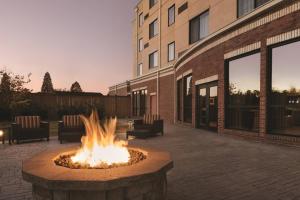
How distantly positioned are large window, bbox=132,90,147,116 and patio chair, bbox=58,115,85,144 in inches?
582

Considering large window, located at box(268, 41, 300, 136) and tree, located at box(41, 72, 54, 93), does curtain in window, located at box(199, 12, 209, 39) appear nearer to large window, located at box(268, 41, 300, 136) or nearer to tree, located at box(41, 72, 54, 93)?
large window, located at box(268, 41, 300, 136)

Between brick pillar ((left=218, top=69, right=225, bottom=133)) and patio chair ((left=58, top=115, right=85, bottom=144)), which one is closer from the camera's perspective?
patio chair ((left=58, top=115, right=85, bottom=144))

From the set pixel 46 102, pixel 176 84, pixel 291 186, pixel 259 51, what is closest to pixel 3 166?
pixel 291 186

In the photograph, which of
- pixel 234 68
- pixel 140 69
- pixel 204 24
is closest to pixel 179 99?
pixel 204 24

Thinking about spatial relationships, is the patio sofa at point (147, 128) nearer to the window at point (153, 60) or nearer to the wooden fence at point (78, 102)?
the wooden fence at point (78, 102)

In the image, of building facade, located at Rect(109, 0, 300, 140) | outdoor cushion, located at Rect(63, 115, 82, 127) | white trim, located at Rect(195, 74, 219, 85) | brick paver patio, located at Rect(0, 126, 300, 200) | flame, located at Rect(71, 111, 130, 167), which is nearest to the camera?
flame, located at Rect(71, 111, 130, 167)

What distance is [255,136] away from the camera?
988cm

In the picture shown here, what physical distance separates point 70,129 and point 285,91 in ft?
29.7

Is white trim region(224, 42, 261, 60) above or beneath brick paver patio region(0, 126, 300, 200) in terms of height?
above

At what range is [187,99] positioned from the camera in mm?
17188

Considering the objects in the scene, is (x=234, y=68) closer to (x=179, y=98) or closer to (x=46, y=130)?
(x=179, y=98)

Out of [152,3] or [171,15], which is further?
[152,3]

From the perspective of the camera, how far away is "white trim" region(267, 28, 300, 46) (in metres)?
8.16

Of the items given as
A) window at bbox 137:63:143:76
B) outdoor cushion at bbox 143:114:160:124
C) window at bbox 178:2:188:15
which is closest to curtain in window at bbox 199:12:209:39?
window at bbox 178:2:188:15
